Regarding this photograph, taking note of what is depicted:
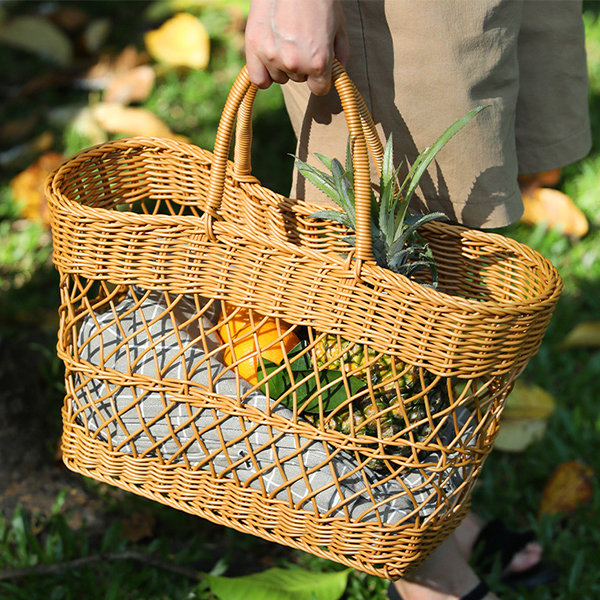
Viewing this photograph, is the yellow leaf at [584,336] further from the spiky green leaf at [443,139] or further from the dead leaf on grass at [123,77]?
the dead leaf on grass at [123,77]

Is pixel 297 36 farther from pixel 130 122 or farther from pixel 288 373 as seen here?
pixel 130 122

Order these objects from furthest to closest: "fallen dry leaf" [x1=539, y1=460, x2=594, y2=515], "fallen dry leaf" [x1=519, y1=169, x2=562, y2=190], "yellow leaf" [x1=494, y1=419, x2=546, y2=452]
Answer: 1. "fallen dry leaf" [x1=519, y1=169, x2=562, y2=190]
2. "yellow leaf" [x1=494, y1=419, x2=546, y2=452]
3. "fallen dry leaf" [x1=539, y1=460, x2=594, y2=515]

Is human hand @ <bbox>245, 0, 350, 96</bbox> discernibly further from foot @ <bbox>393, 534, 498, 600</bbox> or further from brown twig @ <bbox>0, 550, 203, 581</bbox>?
brown twig @ <bbox>0, 550, 203, 581</bbox>

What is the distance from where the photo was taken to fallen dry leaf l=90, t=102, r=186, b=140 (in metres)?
3.19

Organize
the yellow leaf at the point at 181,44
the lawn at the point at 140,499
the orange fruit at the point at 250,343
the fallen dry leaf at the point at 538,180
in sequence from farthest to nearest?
the yellow leaf at the point at 181,44 < the fallen dry leaf at the point at 538,180 < the lawn at the point at 140,499 < the orange fruit at the point at 250,343

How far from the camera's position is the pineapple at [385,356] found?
1.21 metres

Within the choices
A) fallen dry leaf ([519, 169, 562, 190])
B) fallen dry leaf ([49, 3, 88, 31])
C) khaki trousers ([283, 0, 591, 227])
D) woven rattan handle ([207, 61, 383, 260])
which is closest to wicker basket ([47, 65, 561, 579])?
woven rattan handle ([207, 61, 383, 260])

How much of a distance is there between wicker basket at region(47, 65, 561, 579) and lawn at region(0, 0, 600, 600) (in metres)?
0.45

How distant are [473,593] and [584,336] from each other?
1.19 m

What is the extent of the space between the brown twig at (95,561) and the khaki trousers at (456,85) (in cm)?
98

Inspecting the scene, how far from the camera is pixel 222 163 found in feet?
4.31

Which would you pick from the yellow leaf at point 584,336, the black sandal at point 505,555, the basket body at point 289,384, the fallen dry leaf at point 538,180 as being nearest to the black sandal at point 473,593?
the black sandal at point 505,555

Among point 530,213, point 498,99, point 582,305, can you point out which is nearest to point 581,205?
point 530,213

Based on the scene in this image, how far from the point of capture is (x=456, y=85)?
1358mm
